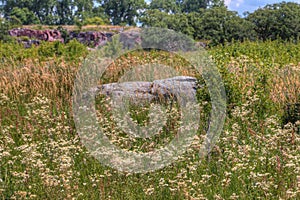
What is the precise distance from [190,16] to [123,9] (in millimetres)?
57087

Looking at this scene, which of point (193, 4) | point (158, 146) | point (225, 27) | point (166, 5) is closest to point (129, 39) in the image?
point (225, 27)

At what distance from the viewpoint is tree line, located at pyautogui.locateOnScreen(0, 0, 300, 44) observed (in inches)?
1068

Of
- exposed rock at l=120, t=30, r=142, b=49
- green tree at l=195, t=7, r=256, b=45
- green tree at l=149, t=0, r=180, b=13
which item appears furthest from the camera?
green tree at l=149, t=0, r=180, b=13

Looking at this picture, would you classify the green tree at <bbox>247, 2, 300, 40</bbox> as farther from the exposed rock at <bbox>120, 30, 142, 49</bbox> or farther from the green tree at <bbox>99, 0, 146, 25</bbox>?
the green tree at <bbox>99, 0, 146, 25</bbox>

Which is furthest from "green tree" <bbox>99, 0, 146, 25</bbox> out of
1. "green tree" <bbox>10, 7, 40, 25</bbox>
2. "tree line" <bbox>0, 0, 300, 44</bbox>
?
"green tree" <bbox>10, 7, 40, 25</bbox>

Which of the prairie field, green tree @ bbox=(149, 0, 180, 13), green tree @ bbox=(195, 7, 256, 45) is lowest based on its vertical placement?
the prairie field

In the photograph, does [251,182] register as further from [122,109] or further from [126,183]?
[122,109]

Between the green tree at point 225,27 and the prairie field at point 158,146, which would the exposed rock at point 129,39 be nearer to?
the green tree at point 225,27

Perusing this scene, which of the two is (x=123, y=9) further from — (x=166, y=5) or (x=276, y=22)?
(x=276, y=22)

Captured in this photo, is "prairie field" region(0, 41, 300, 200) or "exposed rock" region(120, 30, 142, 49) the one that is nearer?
"prairie field" region(0, 41, 300, 200)

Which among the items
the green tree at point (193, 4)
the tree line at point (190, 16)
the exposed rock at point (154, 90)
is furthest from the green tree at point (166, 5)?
the exposed rock at point (154, 90)

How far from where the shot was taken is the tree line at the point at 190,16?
27.1 metres

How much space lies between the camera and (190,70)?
36.3 ft

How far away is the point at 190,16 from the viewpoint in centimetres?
4078
